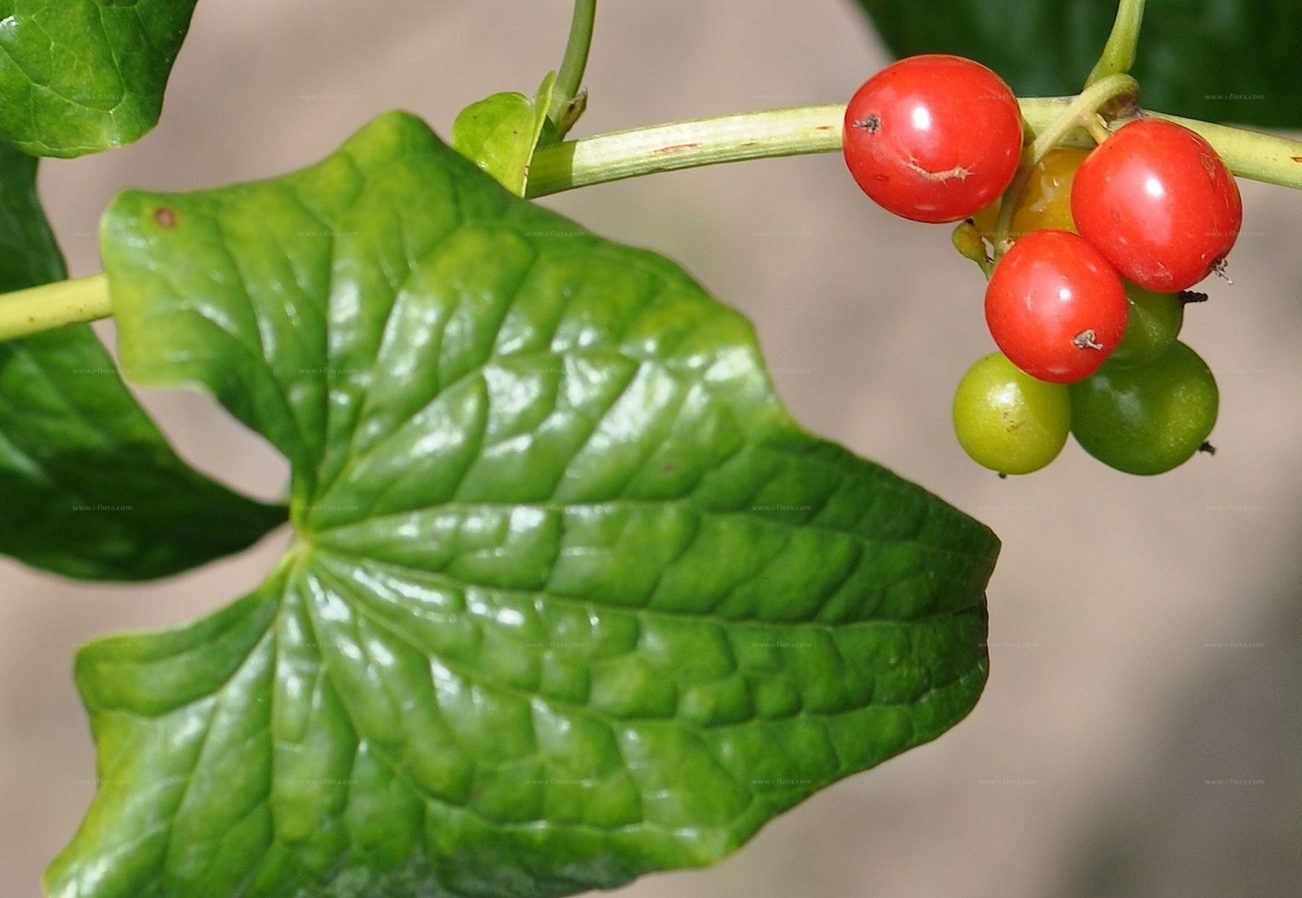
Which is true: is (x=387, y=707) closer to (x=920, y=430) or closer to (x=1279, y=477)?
(x=920, y=430)

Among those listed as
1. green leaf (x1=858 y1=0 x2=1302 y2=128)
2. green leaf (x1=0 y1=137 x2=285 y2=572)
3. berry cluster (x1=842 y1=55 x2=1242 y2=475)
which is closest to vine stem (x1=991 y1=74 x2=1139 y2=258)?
berry cluster (x1=842 y1=55 x2=1242 y2=475)

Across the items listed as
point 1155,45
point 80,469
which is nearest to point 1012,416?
point 1155,45

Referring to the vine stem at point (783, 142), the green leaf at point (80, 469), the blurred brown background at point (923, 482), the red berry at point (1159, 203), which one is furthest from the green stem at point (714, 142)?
the blurred brown background at point (923, 482)

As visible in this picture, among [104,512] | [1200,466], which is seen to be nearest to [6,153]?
[104,512]

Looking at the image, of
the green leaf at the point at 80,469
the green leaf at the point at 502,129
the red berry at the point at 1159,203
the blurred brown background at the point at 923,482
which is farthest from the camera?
the blurred brown background at the point at 923,482

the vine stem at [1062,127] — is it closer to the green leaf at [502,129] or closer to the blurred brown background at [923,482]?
the green leaf at [502,129]
